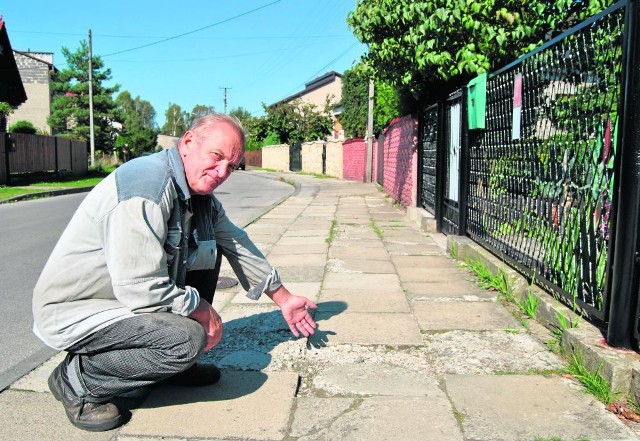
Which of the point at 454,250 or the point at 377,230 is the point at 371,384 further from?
the point at 377,230

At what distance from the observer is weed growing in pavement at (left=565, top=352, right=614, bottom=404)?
2727mm

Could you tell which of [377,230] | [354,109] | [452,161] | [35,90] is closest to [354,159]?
[354,109]

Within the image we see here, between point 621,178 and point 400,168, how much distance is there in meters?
9.95

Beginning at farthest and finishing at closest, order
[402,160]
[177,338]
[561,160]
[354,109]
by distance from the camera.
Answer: [354,109]
[402,160]
[561,160]
[177,338]

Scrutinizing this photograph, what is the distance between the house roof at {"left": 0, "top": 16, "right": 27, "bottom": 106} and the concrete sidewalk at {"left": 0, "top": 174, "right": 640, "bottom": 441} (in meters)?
29.0

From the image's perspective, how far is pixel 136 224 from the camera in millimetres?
2291

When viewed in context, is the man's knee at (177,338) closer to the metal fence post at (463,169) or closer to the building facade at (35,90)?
the metal fence post at (463,169)

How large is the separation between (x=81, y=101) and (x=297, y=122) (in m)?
17.5

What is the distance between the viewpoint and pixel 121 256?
2279mm

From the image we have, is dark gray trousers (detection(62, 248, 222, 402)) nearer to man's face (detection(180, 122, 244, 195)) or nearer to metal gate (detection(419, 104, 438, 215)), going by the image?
man's face (detection(180, 122, 244, 195))

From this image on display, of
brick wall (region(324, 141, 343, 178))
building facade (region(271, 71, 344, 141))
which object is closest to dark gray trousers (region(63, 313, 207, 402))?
brick wall (region(324, 141, 343, 178))

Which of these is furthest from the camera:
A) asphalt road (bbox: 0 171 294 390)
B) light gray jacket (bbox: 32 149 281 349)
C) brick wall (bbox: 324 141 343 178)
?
brick wall (bbox: 324 141 343 178)

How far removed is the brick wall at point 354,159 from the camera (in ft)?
81.5

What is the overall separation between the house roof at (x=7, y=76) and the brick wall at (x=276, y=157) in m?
18.8
